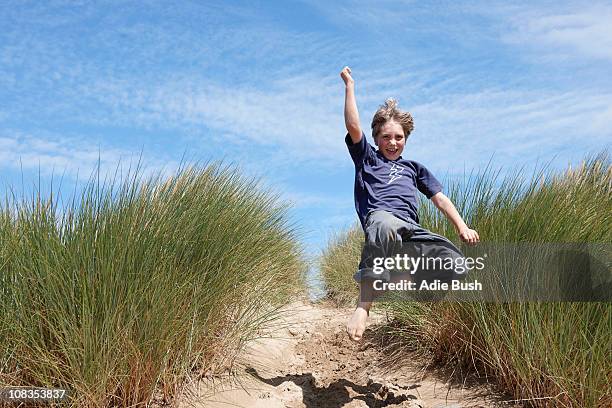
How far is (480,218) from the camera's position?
13.5ft

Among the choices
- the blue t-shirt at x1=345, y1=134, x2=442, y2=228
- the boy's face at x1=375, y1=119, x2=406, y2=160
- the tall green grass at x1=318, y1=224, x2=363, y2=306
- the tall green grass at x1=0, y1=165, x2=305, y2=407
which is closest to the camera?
the tall green grass at x1=0, y1=165, x2=305, y2=407

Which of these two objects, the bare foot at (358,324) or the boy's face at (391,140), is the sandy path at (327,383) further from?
the boy's face at (391,140)

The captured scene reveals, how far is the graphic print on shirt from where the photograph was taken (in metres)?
3.62

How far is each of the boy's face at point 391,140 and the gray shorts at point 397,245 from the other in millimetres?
494

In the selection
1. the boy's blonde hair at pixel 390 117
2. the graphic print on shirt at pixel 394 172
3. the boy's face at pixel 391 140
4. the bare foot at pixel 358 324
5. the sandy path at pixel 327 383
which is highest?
the boy's blonde hair at pixel 390 117

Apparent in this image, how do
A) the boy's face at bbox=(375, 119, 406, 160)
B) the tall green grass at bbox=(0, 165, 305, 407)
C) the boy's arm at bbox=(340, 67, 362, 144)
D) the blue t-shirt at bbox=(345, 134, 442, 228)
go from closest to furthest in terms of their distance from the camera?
1. the tall green grass at bbox=(0, 165, 305, 407)
2. the boy's arm at bbox=(340, 67, 362, 144)
3. the blue t-shirt at bbox=(345, 134, 442, 228)
4. the boy's face at bbox=(375, 119, 406, 160)

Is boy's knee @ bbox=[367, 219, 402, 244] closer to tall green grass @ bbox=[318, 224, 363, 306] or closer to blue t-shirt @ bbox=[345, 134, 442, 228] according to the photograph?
blue t-shirt @ bbox=[345, 134, 442, 228]

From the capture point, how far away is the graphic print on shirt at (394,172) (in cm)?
362

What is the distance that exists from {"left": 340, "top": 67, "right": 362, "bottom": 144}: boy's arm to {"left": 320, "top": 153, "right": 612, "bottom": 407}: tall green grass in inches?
44.8

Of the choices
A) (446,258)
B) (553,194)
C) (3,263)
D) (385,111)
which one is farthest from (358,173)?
(3,263)

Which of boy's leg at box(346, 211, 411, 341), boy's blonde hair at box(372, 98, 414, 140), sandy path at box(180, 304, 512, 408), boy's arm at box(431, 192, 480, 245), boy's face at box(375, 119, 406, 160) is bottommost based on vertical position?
sandy path at box(180, 304, 512, 408)

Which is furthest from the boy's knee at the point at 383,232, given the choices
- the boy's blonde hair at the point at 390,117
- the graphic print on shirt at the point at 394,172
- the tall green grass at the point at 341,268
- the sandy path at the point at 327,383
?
the tall green grass at the point at 341,268

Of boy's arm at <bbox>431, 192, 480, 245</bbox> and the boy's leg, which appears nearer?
the boy's leg

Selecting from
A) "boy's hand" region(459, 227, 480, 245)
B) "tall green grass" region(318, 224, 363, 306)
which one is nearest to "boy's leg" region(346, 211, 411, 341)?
"boy's hand" region(459, 227, 480, 245)
